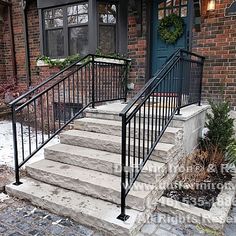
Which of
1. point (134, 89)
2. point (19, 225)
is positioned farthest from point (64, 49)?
point (19, 225)

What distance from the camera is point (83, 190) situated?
2748mm

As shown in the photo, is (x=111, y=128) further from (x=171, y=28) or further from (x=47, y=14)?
(x=47, y=14)

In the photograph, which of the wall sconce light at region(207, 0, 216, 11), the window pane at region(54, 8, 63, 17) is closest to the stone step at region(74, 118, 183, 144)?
the wall sconce light at region(207, 0, 216, 11)

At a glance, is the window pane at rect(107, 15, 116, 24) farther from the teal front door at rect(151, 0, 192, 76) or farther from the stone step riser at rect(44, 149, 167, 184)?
the stone step riser at rect(44, 149, 167, 184)

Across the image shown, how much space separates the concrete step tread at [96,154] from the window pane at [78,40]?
2.68 meters

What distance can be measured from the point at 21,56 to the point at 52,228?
582 centimetres

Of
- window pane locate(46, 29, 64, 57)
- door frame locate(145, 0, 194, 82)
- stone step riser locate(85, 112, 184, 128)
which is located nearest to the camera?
stone step riser locate(85, 112, 184, 128)

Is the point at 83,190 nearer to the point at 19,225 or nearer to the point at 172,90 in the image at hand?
the point at 19,225

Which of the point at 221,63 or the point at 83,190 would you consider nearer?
the point at 83,190

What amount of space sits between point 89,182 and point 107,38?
3.49 m

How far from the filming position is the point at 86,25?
5250mm

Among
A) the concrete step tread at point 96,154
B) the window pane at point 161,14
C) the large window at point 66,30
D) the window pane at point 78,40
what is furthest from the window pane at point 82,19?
the concrete step tread at point 96,154

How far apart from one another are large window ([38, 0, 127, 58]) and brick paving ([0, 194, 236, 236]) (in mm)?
3443

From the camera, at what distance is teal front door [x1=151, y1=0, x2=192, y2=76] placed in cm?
472
